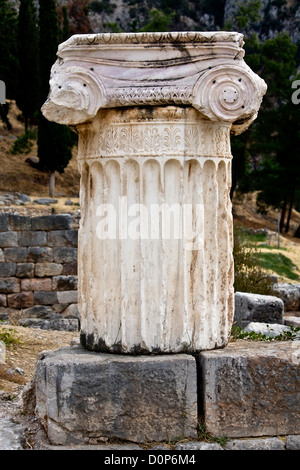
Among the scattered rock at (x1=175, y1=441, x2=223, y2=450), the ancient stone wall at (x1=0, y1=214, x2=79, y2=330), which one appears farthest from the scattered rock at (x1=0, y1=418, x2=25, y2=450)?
the ancient stone wall at (x1=0, y1=214, x2=79, y2=330)

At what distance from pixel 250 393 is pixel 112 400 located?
32.1 inches

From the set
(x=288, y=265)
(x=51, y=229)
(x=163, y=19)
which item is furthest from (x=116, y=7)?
(x=51, y=229)

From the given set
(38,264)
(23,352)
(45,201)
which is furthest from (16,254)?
(45,201)

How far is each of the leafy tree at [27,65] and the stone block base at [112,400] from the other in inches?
1099

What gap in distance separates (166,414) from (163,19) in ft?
129

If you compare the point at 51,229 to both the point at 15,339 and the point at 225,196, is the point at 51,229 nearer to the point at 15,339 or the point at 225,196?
the point at 15,339

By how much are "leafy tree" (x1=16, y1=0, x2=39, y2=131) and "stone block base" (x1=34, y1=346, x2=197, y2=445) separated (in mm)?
27917

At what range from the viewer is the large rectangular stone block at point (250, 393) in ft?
12.3

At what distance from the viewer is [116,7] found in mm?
70062

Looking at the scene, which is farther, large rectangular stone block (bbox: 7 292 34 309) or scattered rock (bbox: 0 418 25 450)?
large rectangular stone block (bbox: 7 292 34 309)

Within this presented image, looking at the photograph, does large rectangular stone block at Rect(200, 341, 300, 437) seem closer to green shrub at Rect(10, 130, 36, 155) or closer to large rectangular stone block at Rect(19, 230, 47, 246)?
large rectangular stone block at Rect(19, 230, 47, 246)

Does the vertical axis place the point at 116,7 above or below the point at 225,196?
above

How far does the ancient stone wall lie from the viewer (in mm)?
11234
